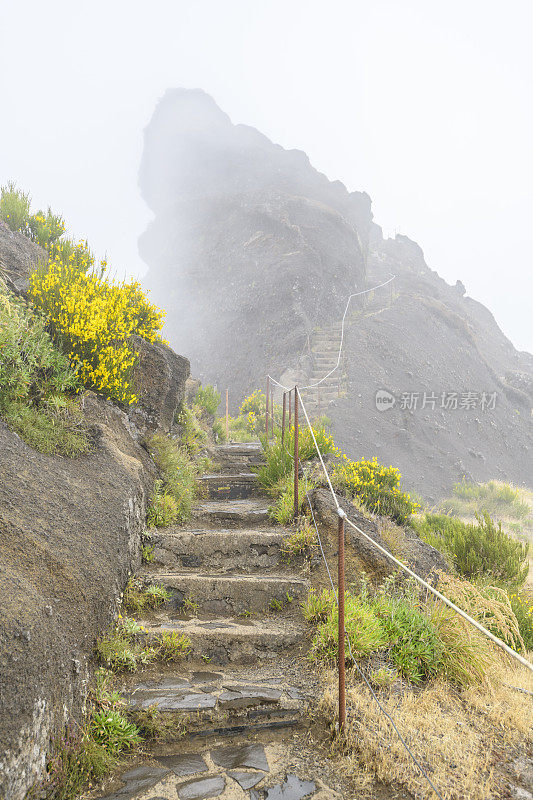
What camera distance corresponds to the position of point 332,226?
1337 inches

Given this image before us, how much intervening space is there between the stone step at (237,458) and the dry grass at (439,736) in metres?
4.76

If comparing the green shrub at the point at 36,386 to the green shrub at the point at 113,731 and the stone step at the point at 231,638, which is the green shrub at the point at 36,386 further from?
the green shrub at the point at 113,731

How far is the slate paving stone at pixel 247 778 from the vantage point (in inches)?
95.0

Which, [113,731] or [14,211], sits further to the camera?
[14,211]

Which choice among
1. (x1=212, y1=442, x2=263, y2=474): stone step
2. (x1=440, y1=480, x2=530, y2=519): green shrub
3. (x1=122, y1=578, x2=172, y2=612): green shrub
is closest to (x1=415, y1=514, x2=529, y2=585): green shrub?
(x1=212, y1=442, x2=263, y2=474): stone step

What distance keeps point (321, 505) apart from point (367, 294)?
3015 cm

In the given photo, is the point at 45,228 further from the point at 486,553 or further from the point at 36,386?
the point at 486,553

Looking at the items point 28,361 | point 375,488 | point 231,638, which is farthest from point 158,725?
point 375,488

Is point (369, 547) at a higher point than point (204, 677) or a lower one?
higher

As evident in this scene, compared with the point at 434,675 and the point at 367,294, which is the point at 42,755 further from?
the point at 367,294

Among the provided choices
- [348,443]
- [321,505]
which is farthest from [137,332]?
[348,443]

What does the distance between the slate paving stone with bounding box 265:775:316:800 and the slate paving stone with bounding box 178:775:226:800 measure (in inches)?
10.2

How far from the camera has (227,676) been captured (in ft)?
11.0

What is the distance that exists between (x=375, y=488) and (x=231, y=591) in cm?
342
